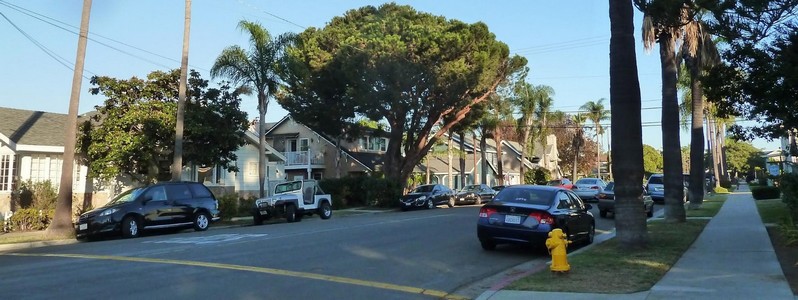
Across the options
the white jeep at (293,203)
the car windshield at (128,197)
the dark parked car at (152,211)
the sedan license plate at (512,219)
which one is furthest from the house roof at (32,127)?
the sedan license plate at (512,219)

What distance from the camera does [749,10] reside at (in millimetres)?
11398

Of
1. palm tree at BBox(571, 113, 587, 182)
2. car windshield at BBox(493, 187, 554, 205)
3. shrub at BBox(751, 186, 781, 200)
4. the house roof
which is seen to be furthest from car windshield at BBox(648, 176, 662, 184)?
palm tree at BBox(571, 113, 587, 182)

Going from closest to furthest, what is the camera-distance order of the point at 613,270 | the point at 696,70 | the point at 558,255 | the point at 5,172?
the point at 558,255, the point at 613,270, the point at 696,70, the point at 5,172

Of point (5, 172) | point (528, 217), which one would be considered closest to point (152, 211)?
point (5, 172)

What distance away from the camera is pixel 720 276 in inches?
363

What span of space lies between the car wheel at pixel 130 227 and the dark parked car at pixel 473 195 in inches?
920

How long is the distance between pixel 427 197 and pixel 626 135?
2221 centimetres

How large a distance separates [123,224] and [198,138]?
866cm

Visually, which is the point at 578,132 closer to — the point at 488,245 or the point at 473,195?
the point at 473,195

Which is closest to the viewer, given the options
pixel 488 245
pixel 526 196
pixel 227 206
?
pixel 526 196

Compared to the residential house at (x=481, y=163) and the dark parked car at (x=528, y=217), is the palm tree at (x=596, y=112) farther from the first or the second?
the dark parked car at (x=528, y=217)

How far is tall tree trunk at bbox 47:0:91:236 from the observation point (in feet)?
60.0

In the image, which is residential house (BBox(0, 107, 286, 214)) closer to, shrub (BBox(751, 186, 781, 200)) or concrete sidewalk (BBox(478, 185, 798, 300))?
concrete sidewalk (BBox(478, 185, 798, 300))

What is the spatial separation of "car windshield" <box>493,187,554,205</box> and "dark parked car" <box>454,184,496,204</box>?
25.2 metres
